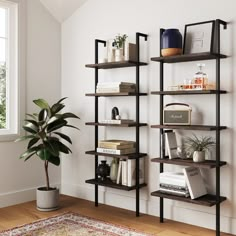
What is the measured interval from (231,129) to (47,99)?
218 cm

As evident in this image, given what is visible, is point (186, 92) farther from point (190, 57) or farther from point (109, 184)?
point (109, 184)

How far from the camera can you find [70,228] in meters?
3.22

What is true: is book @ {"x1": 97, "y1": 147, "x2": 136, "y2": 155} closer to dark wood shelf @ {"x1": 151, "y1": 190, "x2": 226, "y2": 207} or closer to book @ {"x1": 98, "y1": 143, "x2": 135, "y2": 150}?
book @ {"x1": 98, "y1": 143, "x2": 135, "y2": 150}

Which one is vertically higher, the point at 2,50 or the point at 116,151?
the point at 2,50

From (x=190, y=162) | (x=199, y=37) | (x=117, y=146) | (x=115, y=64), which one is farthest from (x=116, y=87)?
(x=190, y=162)

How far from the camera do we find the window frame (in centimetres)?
401

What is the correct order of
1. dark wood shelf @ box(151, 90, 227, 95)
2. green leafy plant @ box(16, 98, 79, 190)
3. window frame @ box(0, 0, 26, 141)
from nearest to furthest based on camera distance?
dark wood shelf @ box(151, 90, 227, 95), green leafy plant @ box(16, 98, 79, 190), window frame @ box(0, 0, 26, 141)

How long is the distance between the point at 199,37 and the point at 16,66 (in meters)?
2.00

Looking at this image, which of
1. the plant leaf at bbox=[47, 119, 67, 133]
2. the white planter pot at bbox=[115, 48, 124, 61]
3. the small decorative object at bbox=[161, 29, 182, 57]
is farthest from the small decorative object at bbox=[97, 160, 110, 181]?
the small decorative object at bbox=[161, 29, 182, 57]

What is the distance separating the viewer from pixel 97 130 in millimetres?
3959

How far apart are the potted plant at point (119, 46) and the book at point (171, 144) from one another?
0.89 metres

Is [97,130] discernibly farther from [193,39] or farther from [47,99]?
[193,39]

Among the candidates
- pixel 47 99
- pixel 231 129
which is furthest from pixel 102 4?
pixel 231 129

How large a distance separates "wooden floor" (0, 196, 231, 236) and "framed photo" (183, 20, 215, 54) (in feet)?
5.11
